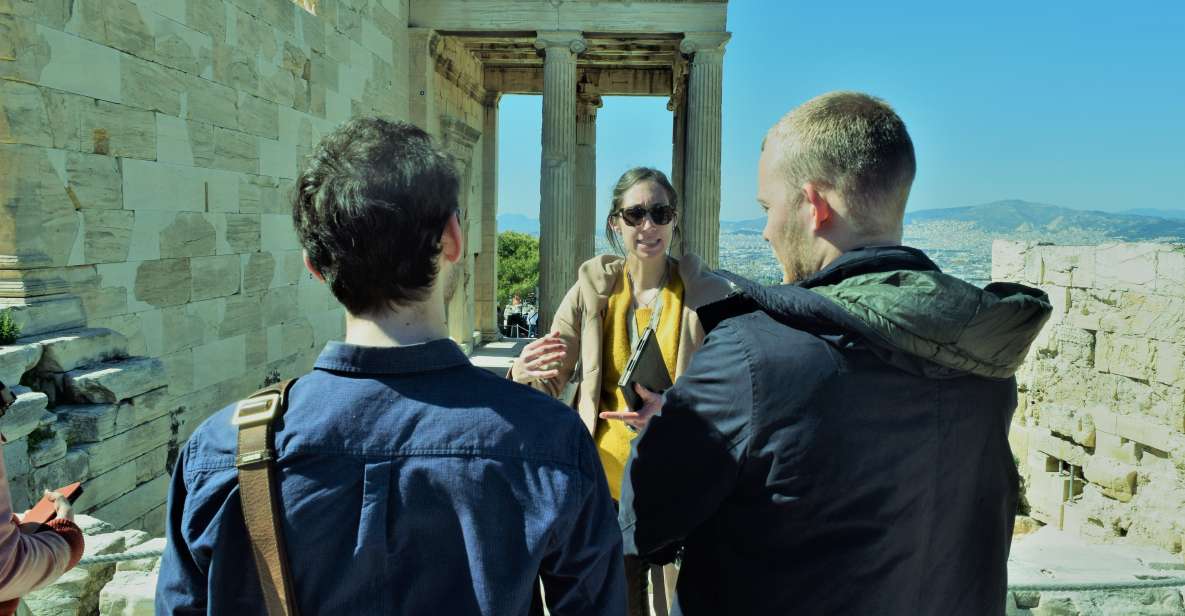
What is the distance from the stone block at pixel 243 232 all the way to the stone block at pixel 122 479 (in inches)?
92.4

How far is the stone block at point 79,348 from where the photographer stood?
5387 mm

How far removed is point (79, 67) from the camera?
19.0 feet

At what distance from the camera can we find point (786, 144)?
6.21 feet

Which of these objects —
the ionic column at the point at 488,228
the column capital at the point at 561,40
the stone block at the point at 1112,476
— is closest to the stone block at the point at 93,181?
the stone block at the point at 1112,476

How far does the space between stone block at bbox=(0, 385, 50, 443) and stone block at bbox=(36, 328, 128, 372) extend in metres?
0.41

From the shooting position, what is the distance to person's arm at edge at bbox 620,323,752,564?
1702 mm

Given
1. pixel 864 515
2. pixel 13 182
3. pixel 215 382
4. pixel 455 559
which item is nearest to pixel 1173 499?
pixel 864 515

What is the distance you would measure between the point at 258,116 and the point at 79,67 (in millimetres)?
2783

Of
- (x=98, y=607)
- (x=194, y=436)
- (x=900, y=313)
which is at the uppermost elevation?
(x=900, y=313)

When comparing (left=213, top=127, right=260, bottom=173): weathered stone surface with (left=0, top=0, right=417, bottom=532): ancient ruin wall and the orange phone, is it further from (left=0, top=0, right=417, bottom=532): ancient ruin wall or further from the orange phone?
the orange phone

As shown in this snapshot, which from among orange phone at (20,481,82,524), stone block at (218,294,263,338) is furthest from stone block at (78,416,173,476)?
orange phone at (20,481,82,524)

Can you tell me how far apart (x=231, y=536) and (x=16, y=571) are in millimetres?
983

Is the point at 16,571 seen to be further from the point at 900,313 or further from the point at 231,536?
the point at 900,313

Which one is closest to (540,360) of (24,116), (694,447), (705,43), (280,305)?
(694,447)
